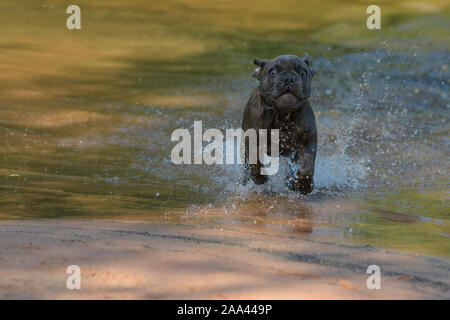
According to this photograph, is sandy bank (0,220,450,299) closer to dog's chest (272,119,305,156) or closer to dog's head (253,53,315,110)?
dog's head (253,53,315,110)

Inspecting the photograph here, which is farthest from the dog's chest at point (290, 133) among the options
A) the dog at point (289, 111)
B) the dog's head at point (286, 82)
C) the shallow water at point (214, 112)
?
the shallow water at point (214, 112)

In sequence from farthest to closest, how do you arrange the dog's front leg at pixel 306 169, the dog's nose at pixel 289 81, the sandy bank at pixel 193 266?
the dog's front leg at pixel 306 169, the dog's nose at pixel 289 81, the sandy bank at pixel 193 266

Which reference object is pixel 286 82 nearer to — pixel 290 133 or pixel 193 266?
pixel 290 133

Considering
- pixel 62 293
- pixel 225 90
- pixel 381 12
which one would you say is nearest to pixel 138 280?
pixel 62 293

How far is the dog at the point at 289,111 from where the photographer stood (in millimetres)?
6934

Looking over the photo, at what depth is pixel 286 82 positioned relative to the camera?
22.5 ft

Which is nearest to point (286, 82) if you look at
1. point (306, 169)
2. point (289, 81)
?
point (289, 81)

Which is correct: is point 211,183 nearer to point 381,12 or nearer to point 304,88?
point 304,88

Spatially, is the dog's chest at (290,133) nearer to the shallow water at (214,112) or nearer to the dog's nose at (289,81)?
the dog's nose at (289,81)

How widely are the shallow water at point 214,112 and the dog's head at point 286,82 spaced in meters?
0.94

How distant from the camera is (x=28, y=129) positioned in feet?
32.8

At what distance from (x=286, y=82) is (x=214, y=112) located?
445cm

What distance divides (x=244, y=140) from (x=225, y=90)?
482cm

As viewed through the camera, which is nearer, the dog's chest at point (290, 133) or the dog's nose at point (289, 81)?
the dog's nose at point (289, 81)
